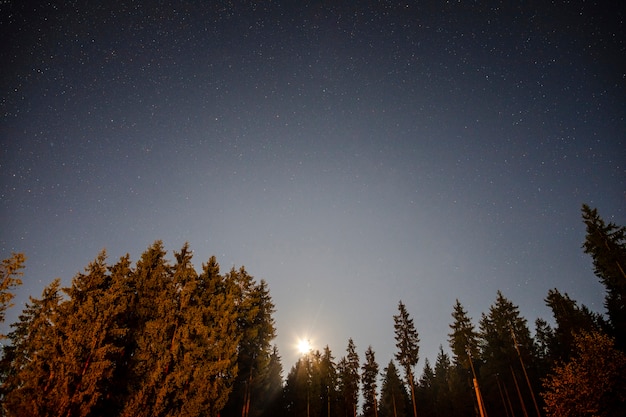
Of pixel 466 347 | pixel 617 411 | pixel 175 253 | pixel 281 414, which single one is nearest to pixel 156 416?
pixel 175 253

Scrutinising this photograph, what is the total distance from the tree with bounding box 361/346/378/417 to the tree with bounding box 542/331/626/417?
33.0 m

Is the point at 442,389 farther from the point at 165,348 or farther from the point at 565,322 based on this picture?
the point at 165,348

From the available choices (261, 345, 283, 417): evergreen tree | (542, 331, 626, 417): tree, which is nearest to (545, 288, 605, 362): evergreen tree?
(542, 331, 626, 417): tree

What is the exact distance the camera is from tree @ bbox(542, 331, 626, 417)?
18859 mm

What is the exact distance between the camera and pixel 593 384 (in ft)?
64.2

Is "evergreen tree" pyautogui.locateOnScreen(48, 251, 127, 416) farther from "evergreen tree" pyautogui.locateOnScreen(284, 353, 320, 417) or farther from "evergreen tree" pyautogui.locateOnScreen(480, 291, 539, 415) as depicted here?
A: "evergreen tree" pyautogui.locateOnScreen(480, 291, 539, 415)

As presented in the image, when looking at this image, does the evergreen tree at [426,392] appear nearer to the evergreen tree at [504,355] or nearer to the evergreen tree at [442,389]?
the evergreen tree at [442,389]

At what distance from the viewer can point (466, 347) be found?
38594 mm

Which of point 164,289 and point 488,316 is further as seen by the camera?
point 488,316

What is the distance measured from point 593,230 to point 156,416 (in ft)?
143

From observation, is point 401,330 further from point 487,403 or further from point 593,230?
point 593,230

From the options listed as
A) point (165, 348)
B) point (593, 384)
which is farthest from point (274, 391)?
point (593, 384)

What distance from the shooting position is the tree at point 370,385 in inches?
1967

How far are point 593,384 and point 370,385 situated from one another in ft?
123
